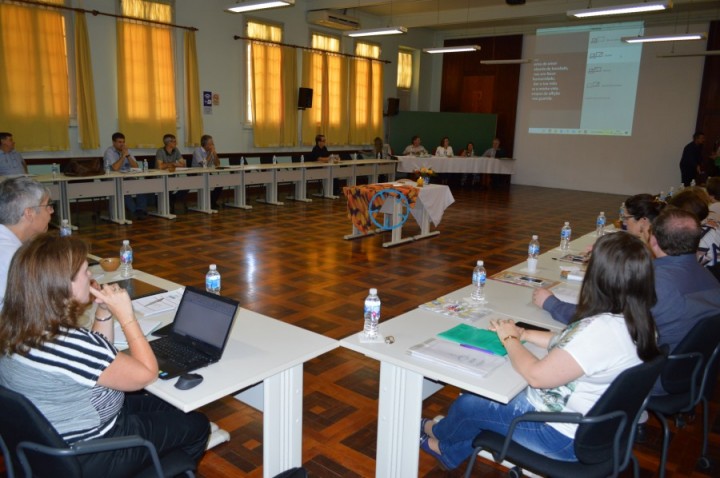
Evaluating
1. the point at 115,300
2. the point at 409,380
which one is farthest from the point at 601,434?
the point at 115,300

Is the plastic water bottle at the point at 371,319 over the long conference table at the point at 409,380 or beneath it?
over

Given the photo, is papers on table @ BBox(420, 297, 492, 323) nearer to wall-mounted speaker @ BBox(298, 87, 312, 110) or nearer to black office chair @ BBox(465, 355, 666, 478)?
black office chair @ BBox(465, 355, 666, 478)

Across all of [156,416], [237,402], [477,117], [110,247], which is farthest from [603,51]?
[156,416]

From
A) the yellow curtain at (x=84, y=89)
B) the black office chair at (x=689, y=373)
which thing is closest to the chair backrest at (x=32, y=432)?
the black office chair at (x=689, y=373)

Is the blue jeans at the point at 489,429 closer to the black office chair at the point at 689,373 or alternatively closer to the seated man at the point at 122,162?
the black office chair at the point at 689,373

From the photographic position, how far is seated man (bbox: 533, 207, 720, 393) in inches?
89.2

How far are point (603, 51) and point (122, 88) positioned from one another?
9417mm

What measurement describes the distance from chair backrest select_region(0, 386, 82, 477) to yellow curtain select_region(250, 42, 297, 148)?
9655mm

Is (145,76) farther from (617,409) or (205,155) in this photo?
(617,409)

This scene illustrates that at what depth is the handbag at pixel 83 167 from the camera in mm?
6957

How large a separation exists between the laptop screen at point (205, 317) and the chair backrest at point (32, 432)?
564 millimetres

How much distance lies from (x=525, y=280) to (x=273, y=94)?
891cm

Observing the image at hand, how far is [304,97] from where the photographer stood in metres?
11.3

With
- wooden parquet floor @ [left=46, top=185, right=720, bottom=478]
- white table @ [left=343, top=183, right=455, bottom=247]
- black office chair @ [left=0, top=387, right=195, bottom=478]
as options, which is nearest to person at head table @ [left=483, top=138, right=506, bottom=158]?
wooden parquet floor @ [left=46, top=185, right=720, bottom=478]
